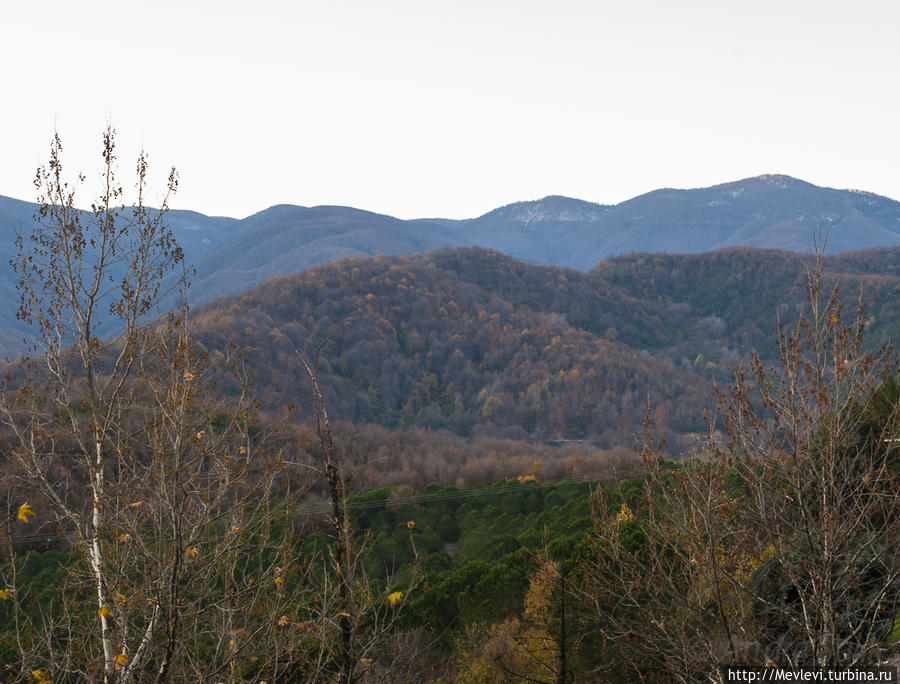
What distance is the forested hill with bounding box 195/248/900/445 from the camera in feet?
289

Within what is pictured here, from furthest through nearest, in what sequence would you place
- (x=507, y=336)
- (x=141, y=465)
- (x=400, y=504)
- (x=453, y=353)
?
1. (x=507, y=336)
2. (x=453, y=353)
3. (x=400, y=504)
4. (x=141, y=465)

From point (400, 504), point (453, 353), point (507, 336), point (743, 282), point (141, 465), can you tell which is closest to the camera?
point (141, 465)

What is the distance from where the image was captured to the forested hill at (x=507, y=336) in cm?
8800

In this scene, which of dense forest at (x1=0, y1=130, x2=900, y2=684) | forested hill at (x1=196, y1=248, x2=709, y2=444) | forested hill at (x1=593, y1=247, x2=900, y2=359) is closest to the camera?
dense forest at (x1=0, y1=130, x2=900, y2=684)

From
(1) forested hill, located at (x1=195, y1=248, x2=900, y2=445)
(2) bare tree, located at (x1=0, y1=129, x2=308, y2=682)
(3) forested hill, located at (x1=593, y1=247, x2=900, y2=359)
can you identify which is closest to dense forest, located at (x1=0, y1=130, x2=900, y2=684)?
(2) bare tree, located at (x1=0, y1=129, x2=308, y2=682)

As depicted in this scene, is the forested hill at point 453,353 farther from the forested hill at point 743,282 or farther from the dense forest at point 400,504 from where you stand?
the forested hill at point 743,282

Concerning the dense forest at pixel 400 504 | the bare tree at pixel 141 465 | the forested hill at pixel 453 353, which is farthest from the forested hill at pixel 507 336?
the bare tree at pixel 141 465

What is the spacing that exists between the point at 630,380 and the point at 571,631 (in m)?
A: 85.6

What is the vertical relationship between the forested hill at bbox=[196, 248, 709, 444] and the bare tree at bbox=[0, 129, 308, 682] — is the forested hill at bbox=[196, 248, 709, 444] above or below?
below

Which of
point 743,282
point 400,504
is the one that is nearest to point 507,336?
point 743,282

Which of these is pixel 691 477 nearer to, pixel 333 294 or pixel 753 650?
pixel 753 650

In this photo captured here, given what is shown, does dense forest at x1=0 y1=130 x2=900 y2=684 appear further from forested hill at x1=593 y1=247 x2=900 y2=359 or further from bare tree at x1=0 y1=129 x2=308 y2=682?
forested hill at x1=593 y1=247 x2=900 y2=359

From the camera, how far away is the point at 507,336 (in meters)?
107

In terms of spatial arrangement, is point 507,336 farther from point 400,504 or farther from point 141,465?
point 141,465
